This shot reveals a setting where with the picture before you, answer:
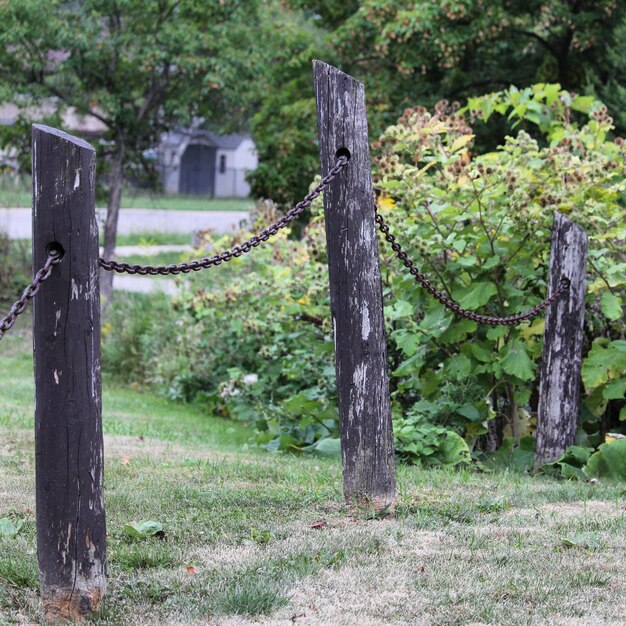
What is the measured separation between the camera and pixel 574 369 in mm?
6441

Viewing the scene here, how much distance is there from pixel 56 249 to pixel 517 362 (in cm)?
392

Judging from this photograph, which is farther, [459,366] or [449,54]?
[449,54]

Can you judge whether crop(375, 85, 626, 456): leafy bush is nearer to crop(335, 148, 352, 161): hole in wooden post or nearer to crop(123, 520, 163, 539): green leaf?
crop(335, 148, 352, 161): hole in wooden post

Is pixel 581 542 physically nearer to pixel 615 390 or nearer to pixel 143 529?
pixel 143 529

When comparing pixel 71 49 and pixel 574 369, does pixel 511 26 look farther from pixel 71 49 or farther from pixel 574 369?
pixel 574 369

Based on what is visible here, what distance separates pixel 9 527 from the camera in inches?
169

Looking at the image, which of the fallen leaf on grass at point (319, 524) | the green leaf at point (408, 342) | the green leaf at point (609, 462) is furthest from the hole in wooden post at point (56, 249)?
the green leaf at point (609, 462)

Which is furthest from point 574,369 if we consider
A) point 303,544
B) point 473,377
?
point 303,544

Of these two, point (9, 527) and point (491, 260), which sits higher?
point (491, 260)

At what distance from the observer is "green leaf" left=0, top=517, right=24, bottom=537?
166 inches

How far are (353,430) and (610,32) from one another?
52.4 ft

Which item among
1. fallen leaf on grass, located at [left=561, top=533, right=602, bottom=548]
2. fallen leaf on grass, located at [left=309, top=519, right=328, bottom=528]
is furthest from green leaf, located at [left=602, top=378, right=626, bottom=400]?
fallen leaf on grass, located at [left=309, top=519, right=328, bottom=528]

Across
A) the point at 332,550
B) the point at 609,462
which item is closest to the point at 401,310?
the point at 609,462

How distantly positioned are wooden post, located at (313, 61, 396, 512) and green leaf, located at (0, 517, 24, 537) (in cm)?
150
